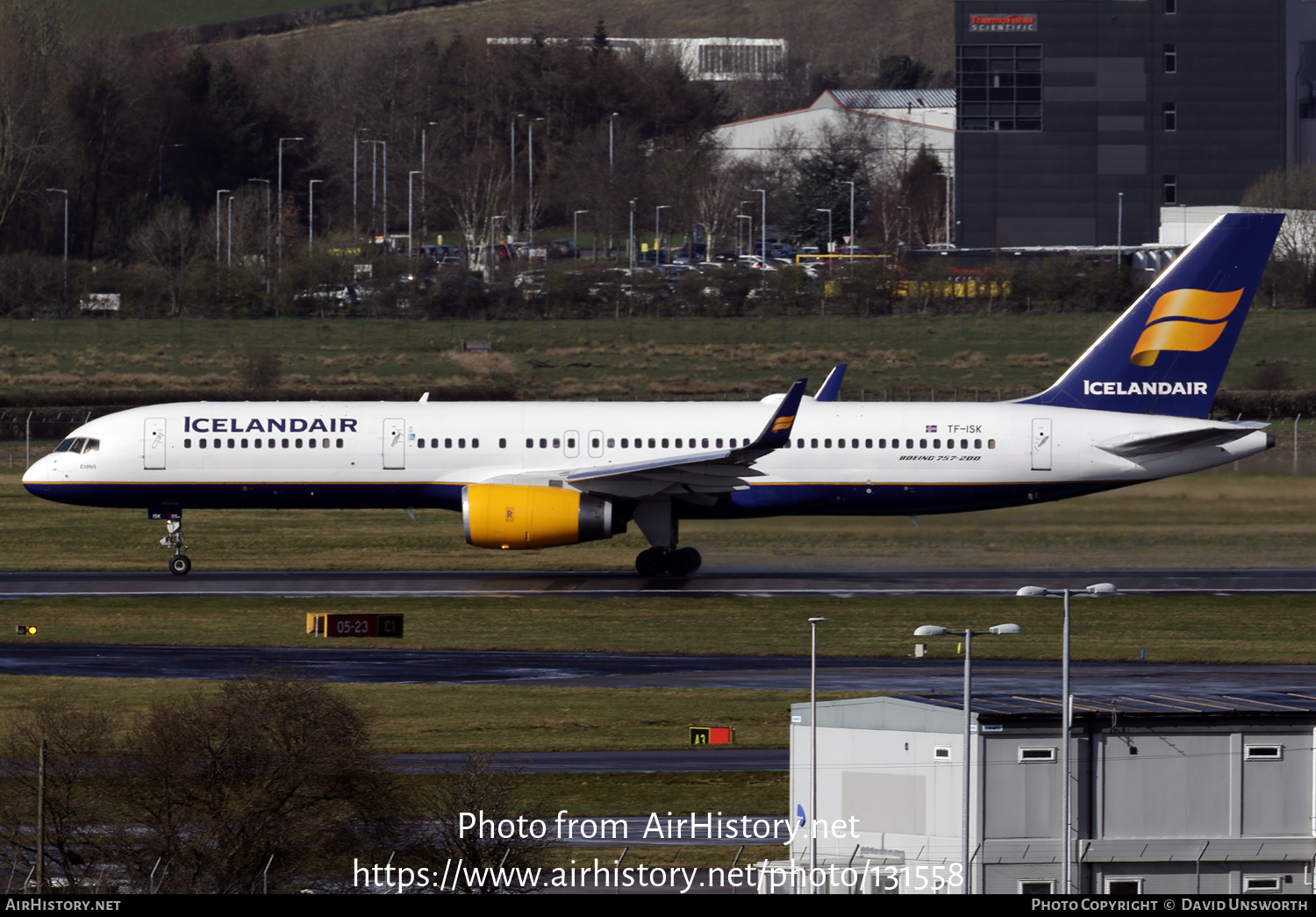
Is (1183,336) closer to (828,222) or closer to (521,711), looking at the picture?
(521,711)

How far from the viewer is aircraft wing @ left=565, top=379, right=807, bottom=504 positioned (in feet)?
161

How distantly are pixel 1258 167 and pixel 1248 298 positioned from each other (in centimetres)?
11065

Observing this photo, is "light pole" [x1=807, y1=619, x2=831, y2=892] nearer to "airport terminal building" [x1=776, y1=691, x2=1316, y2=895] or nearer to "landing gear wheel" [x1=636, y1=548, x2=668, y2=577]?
"airport terminal building" [x1=776, y1=691, x2=1316, y2=895]

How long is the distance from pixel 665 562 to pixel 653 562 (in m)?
0.36

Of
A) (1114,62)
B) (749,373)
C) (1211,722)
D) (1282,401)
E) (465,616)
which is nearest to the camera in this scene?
(1211,722)

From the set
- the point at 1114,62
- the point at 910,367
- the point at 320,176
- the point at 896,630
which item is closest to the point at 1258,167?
the point at 1114,62

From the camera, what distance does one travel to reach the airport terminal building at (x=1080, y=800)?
1075 inches

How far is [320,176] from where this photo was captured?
199 meters

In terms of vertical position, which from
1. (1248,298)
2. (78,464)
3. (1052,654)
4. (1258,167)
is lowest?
(1052,654)

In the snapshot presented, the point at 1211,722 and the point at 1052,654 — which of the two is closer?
the point at 1211,722

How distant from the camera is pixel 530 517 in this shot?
49.1m

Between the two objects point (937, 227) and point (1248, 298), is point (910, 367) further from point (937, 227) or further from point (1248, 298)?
point (937, 227)

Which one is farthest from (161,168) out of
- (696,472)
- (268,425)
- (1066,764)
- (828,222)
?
(1066,764)

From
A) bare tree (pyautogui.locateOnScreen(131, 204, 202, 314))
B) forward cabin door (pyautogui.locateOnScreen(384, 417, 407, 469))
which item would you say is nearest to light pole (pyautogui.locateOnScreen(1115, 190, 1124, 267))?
bare tree (pyautogui.locateOnScreen(131, 204, 202, 314))
